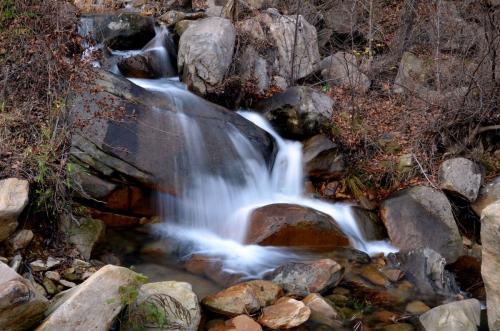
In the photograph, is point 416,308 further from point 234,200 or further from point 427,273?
point 234,200

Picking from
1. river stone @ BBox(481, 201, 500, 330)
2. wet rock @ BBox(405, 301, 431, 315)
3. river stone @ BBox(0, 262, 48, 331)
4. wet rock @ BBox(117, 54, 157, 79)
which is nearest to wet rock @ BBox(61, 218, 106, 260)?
river stone @ BBox(0, 262, 48, 331)

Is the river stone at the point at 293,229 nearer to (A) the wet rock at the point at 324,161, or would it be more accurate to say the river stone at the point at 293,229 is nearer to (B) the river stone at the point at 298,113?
(A) the wet rock at the point at 324,161

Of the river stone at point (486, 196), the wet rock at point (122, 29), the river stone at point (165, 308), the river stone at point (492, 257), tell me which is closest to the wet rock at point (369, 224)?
the river stone at point (486, 196)

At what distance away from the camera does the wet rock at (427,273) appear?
5551 mm

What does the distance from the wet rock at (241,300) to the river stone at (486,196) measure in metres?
3.98

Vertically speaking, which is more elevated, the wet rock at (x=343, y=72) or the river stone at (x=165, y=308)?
the wet rock at (x=343, y=72)

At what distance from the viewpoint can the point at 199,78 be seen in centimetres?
855

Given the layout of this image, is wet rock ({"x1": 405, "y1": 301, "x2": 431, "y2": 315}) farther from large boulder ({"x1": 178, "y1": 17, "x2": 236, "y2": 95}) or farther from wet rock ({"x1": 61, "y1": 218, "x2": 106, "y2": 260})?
large boulder ({"x1": 178, "y1": 17, "x2": 236, "y2": 95})

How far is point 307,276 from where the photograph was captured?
16.8 feet

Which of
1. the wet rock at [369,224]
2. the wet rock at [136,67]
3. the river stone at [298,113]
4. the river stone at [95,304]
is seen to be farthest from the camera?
the wet rock at [136,67]

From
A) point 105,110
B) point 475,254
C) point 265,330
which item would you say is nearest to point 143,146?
point 105,110

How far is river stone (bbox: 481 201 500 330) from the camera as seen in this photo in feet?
12.3

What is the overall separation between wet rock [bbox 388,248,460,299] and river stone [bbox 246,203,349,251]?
82cm

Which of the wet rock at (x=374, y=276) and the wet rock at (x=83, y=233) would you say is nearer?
the wet rock at (x=83, y=233)
